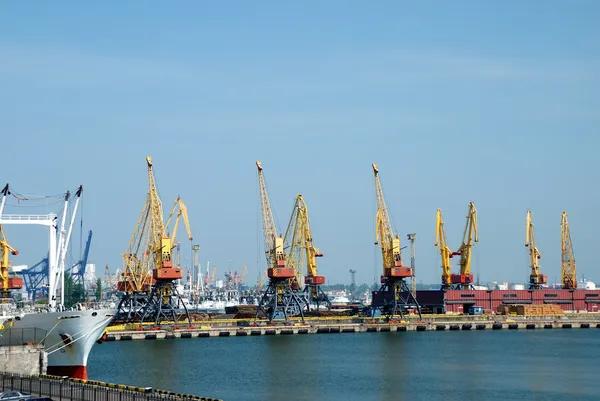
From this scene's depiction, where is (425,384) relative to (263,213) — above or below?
below

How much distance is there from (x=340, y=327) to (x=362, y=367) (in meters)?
58.7

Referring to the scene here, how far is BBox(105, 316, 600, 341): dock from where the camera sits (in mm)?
144375

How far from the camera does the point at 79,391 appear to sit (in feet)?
166

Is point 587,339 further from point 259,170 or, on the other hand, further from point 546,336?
point 259,170

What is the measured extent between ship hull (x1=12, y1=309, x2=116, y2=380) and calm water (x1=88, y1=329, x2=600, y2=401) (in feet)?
27.4

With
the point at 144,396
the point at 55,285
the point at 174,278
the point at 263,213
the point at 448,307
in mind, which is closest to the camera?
the point at 144,396

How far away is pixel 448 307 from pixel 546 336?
45.9 metres

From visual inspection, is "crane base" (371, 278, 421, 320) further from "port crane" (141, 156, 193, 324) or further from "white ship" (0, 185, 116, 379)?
"white ship" (0, 185, 116, 379)

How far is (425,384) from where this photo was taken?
271 feet

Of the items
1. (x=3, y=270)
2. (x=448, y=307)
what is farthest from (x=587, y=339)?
(x=3, y=270)

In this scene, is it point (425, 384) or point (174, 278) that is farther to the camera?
point (174, 278)

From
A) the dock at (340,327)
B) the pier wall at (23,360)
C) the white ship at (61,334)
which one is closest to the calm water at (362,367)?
the dock at (340,327)

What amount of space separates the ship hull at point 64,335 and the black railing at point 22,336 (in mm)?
296

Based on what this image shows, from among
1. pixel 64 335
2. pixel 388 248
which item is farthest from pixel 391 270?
pixel 64 335
